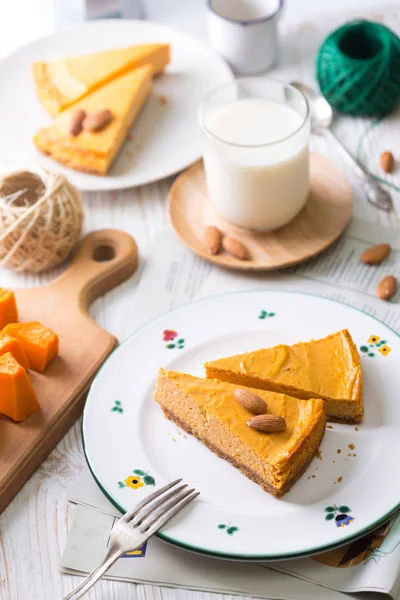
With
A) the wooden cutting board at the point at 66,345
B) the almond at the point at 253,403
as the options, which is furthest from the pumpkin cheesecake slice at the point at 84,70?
the almond at the point at 253,403

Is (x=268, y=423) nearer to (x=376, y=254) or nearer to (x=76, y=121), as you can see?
(x=376, y=254)

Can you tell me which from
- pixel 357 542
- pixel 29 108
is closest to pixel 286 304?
pixel 357 542

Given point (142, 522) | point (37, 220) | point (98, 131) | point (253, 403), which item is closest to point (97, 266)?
point (37, 220)

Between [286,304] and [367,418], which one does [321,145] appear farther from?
[367,418]

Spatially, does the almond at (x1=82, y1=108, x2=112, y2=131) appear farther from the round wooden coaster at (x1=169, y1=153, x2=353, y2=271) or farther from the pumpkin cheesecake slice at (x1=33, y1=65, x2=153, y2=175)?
the round wooden coaster at (x1=169, y1=153, x2=353, y2=271)

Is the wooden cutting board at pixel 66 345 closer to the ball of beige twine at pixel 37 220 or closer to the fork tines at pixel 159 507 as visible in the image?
the ball of beige twine at pixel 37 220

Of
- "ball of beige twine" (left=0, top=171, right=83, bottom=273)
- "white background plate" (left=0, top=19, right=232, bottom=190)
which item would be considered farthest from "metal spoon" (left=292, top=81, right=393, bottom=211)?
"ball of beige twine" (left=0, top=171, right=83, bottom=273)
